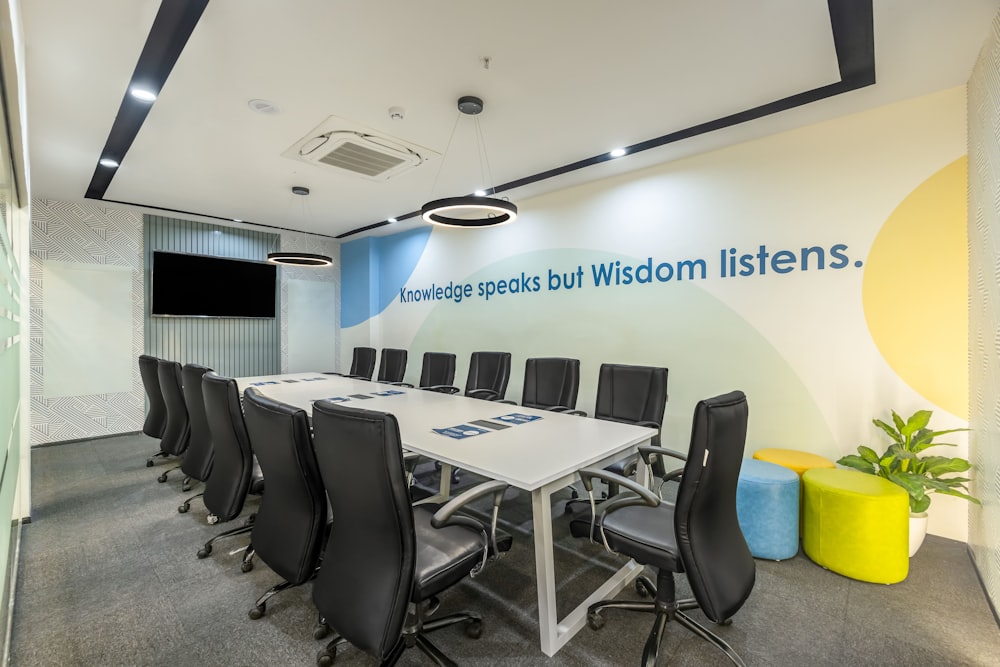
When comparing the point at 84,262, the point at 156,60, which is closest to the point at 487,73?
the point at 156,60

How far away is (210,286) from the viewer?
6.89m

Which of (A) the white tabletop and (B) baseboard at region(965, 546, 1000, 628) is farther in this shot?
(B) baseboard at region(965, 546, 1000, 628)

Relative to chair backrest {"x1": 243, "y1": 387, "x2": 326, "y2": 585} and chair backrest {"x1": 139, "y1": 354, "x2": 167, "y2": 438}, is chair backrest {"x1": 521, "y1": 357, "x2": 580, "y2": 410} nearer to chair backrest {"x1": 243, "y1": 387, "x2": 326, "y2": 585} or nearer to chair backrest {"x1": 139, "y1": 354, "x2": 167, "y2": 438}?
chair backrest {"x1": 243, "y1": 387, "x2": 326, "y2": 585}

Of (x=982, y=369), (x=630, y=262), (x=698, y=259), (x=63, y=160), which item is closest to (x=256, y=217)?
(x=63, y=160)

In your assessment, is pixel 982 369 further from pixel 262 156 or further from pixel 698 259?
pixel 262 156

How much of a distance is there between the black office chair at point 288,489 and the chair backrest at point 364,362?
4327mm

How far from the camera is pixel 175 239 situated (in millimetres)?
6648

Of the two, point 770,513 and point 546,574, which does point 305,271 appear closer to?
point 546,574

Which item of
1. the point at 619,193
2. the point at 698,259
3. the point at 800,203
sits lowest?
the point at 698,259

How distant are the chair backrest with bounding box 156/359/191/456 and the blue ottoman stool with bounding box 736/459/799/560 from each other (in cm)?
424

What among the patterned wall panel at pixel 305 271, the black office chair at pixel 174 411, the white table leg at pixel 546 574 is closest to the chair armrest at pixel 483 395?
the black office chair at pixel 174 411

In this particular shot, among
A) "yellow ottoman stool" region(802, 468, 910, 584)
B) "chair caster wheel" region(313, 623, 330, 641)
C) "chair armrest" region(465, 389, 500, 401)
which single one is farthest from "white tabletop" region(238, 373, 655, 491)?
"yellow ottoman stool" region(802, 468, 910, 584)

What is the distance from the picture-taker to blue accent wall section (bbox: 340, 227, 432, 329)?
7422 millimetres

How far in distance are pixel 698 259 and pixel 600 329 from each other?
1259 millimetres
